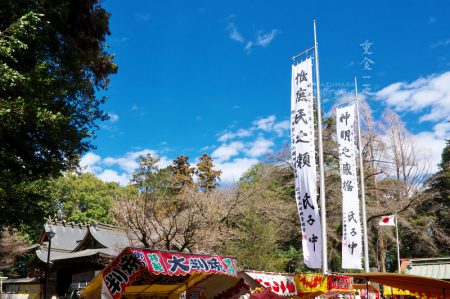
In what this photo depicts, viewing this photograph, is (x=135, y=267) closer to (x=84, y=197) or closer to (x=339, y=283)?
(x=339, y=283)

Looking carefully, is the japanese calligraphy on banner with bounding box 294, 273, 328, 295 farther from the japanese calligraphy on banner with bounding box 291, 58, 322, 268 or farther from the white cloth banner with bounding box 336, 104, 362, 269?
the white cloth banner with bounding box 336, 104, 362, 269

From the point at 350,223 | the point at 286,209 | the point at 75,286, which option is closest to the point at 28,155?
the point at 350,223

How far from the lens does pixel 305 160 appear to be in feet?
46.7

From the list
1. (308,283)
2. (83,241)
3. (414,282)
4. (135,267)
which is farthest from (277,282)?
(83,241)

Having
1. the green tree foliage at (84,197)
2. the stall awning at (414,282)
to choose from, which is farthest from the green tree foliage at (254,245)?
the green tree foliage at (84,197)

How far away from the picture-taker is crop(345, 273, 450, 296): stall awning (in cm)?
955

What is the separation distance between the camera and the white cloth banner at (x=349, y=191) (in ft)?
56.5

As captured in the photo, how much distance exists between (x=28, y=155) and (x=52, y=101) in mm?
2088

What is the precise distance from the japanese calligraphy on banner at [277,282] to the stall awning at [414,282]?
1.60 metres

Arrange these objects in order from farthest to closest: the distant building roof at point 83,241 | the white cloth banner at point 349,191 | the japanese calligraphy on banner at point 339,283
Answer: the distant building roof at point 83,241, the white cloth banner at point 349,191, the japanese calligraphy on banner at point 339,283

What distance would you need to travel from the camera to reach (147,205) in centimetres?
2220

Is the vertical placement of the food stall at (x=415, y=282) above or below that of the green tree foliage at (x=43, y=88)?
below

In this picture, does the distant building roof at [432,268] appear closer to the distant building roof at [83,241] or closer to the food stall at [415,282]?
the food stall at [415,282]

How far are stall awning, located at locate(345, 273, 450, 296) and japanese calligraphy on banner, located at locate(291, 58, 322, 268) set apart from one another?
264cm
